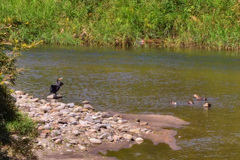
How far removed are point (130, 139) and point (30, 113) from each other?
223 centimetres

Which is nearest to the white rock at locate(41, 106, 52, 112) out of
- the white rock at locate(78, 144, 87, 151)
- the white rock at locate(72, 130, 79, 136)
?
the white rock at locate(72, 130, 79, 136)

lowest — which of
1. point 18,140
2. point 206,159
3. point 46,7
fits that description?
point 206,159

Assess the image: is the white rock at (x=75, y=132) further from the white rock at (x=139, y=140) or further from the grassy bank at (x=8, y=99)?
the grassy bank at (x=8, y=99)

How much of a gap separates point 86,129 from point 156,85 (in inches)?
247

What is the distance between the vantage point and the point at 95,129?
904 centimetres

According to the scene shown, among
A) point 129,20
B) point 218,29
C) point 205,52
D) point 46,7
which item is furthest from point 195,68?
point 46,7

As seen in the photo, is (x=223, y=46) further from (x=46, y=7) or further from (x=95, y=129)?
(x=95, y=129)

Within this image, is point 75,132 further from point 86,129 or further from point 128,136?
point 128,136

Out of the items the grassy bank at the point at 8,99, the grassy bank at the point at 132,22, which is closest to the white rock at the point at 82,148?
the grassy bank at the point at 8,99

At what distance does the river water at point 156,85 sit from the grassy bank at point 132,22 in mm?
1509

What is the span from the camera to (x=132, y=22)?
24.9 meters

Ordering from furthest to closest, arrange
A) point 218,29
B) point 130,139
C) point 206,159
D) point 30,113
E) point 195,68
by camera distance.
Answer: point 218,29
point 195,68
point 30,113
point 130,139
point 206,159

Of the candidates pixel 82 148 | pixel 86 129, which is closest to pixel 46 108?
pixel 86 129

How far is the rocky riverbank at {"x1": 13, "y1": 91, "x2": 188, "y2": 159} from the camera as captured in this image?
8.13 metres
